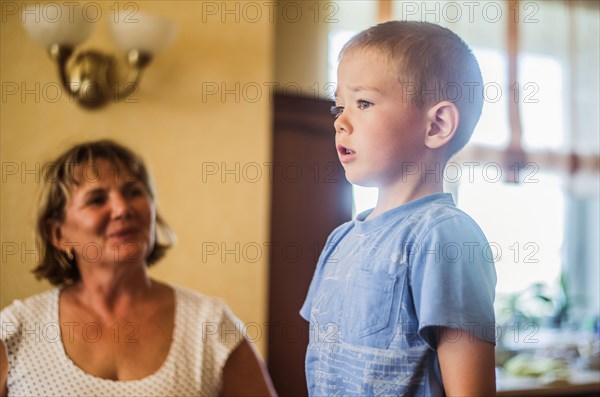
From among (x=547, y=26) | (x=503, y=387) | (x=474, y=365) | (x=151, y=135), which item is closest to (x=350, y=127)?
(x=474, y=365)

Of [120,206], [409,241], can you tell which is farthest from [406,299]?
[120,206]

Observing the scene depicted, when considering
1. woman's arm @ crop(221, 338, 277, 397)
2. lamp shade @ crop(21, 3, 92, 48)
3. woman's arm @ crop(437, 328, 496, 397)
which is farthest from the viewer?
woman's arm @ crop(221, 338, 277, 397)

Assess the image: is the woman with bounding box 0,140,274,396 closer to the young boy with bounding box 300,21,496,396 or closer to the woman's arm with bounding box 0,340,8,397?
the woman's arm with bounding box 0,340,8,397

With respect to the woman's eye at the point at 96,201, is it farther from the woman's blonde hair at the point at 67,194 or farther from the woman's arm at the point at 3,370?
the woman's arm at the point at 3,370

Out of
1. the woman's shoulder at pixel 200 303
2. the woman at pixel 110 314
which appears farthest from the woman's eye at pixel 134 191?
the woman's shoulder at pixel 200 303

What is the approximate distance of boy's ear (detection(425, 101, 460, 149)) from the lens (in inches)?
12.9

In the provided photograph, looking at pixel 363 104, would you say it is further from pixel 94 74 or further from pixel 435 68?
pixel 94 74

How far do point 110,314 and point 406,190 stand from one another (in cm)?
46

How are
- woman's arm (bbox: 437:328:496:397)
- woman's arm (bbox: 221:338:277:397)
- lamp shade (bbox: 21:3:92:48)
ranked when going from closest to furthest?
1. woman's arm (bbox: 437:328:496:397)
2. lamp shade (bbox: 21:3:92:48)
3. woman's arm (bbox: 221:338:277:397)

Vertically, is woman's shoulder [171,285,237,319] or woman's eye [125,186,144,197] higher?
woman's eye [125,186,144,197]

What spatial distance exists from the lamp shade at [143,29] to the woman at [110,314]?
0.11 meters

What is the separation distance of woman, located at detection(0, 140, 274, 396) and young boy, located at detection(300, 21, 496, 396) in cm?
39

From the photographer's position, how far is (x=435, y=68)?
33cm

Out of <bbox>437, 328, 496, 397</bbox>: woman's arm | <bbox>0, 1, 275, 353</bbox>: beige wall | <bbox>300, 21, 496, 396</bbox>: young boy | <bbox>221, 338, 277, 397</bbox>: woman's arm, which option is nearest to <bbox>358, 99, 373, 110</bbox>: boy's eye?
<bbox>300, 21, 496, 396</bbox>: young boy
